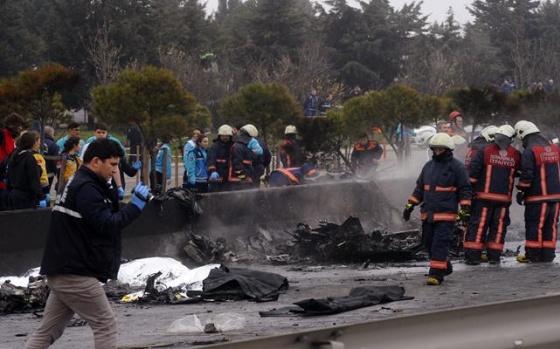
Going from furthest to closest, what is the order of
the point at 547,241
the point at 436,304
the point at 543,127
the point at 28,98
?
the point at 543,127, the point at 28,98, the point at 547,241, the point at 436,304

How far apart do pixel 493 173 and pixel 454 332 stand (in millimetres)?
8019

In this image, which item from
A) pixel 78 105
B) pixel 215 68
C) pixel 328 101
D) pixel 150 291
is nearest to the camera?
pixel 150 291

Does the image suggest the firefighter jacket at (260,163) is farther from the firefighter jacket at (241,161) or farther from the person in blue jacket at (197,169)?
the person in blue jacket at (197,169)

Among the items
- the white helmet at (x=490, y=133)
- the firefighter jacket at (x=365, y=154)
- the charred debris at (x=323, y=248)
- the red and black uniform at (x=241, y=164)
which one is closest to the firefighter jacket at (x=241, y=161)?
the red and black uniform at (x=241, y=164)

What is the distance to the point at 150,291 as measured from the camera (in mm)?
12234

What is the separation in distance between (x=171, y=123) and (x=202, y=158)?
0.89 meters

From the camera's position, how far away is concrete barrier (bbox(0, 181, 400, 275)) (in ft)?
45.2

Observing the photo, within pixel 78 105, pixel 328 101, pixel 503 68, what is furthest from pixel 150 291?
pixel 503 68

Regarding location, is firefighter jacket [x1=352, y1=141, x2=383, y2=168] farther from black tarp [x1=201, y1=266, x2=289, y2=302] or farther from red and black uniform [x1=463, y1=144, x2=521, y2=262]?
black tarp [x1=201, y1=266, x2=289, y2=302]

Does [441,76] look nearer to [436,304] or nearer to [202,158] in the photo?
[202,158]

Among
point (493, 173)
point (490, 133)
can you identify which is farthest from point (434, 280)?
point (490, 133)

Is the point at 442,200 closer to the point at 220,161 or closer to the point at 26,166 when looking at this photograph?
the point at 26,166

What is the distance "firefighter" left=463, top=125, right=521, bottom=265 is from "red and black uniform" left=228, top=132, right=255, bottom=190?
4436mm

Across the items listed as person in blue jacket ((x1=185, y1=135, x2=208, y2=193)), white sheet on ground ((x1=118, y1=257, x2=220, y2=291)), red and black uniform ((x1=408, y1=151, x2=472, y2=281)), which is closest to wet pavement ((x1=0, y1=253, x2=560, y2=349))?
red and black uniform ((x1=408, y1=151, x2=472, y2=281))
